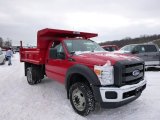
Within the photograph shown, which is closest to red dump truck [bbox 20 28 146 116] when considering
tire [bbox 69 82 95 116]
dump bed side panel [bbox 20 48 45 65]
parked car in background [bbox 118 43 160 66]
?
tire [bbox 69 82 95 116]

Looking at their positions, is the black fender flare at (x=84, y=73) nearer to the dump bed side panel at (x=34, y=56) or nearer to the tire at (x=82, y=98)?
the tire at (x=82, y=98)

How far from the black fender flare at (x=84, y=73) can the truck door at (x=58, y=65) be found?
0.42 m

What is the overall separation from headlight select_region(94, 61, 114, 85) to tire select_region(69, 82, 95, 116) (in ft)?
1.71

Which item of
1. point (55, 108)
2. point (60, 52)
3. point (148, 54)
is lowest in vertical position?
point (55, 108)

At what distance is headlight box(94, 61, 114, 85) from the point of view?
13.5 feet

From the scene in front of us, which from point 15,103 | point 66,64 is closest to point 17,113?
point 15,103

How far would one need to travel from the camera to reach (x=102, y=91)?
4176 mm

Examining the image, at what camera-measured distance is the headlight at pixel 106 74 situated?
162 inches

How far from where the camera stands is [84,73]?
176 inches

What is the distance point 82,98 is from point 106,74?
952 millimetres

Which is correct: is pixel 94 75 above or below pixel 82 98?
above

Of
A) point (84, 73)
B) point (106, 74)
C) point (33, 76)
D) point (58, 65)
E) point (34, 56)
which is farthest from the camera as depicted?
point (33, 76)

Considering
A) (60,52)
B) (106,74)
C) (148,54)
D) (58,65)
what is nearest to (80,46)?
(60,52)

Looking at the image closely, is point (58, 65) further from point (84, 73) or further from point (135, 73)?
point (135, 73)
